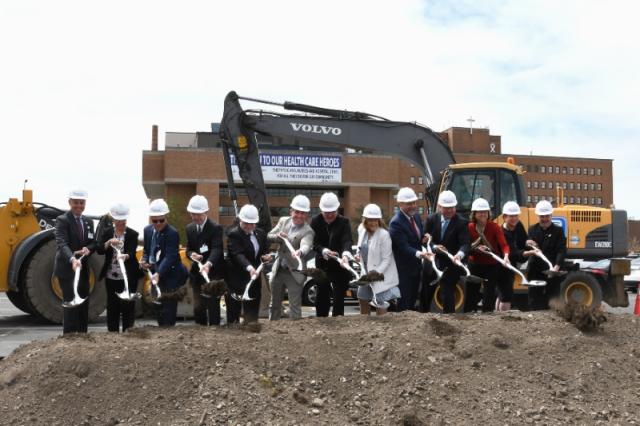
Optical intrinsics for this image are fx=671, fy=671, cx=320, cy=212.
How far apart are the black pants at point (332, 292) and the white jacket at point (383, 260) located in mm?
434

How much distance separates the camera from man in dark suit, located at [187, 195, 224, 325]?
7.07 meters

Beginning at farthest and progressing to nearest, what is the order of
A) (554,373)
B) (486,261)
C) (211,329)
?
(486,261) < (211,329) < (554,373)

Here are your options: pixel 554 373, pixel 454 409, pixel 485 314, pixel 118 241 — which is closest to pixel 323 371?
pixel 454 409

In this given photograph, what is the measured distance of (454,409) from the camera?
4.96 metres

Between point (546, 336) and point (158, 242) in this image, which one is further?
point (158, 242)

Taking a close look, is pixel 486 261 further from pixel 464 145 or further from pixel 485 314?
pixel 464 145

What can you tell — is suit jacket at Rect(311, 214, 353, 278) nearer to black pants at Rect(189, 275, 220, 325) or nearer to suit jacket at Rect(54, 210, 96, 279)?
black pants at Rect(189, 275, 220, 325)

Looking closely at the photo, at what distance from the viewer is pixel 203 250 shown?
7.11 metres

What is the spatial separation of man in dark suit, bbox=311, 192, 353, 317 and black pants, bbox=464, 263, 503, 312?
1.42 meters

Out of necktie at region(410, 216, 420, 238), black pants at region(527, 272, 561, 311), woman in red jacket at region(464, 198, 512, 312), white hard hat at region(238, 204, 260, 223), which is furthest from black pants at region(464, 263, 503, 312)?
white hard hat at region(238, 204, 260, 223)

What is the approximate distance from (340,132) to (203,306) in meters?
6.03

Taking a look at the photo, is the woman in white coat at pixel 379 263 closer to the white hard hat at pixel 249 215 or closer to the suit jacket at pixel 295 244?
the suit jacket at pixel 295 244

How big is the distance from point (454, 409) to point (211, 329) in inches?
90.5

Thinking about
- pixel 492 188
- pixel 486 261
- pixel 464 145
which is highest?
pixel 464 145
